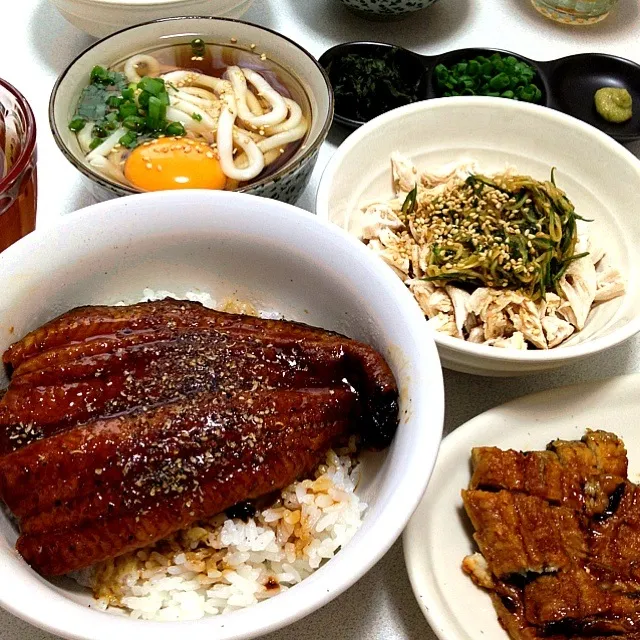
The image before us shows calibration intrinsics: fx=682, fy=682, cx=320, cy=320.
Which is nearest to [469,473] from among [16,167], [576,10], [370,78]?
[16,167]

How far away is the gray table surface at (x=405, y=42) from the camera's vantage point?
79.5 inches

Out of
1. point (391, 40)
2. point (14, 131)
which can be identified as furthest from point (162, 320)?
point (391, 40)

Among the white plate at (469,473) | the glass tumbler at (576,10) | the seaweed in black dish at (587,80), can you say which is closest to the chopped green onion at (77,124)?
the white plate at (469,473)

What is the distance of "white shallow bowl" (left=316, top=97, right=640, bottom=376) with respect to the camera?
207 centimetres

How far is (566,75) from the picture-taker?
112 inches

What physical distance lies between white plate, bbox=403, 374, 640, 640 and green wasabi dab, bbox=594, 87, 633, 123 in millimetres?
1283

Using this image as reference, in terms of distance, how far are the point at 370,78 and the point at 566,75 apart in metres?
0.86

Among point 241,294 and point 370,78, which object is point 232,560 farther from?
point 370,78

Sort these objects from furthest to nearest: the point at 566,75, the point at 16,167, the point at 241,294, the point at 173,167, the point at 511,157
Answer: the point at 566,75
the point at 511,157
the point at 173,167
the point at 241,294
the point at 16,167

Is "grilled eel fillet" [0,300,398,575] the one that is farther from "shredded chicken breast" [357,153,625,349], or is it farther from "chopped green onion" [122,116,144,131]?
"chopped green onion" [122,116,144,131]

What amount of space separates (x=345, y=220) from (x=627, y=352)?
97 centimetres

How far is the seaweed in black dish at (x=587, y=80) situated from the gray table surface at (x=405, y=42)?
0.22 m

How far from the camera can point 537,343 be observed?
189 cm

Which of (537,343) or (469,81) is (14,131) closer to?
(537,343)
